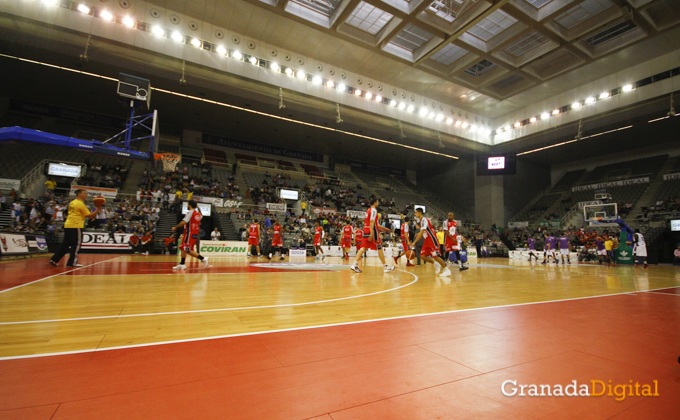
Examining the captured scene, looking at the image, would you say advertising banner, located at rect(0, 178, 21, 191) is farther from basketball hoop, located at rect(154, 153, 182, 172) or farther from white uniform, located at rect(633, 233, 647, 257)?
white uniform, located at rect(633, 233, 647, 257)

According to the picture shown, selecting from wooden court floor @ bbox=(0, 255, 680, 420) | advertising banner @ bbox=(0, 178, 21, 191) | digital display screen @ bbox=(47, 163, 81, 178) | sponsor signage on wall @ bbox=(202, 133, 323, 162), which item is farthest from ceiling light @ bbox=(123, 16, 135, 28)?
wooden court floor @ bbox=(0, 255, 680, 420)

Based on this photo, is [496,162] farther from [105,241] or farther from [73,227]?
[73,227]

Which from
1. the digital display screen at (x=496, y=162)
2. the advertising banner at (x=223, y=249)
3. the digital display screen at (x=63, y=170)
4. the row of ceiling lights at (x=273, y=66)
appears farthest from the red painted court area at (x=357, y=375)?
the digital display screen at (x=496, y=162)

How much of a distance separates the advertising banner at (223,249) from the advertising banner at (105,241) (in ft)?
13.6

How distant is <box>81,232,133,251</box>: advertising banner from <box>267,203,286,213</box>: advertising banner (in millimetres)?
8737

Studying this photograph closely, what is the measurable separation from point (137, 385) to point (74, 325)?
146 cm

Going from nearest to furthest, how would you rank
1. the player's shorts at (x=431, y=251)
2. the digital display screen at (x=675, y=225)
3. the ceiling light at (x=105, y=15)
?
the player's shorts at (x=431, y=251) → the ceiling light at (x=105, y=15) → the digital display screen at (x=675, y=225)

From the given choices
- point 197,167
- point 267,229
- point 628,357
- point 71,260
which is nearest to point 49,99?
point 197,167

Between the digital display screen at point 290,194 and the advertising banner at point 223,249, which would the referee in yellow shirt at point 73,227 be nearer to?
the advertising banner at point 223,249

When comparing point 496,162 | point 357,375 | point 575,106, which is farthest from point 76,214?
point 575,106

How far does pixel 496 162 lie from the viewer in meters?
27.1

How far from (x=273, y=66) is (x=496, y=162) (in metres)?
20.2

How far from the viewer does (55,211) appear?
15.0m

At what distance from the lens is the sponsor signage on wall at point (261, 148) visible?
27566 millimetres
